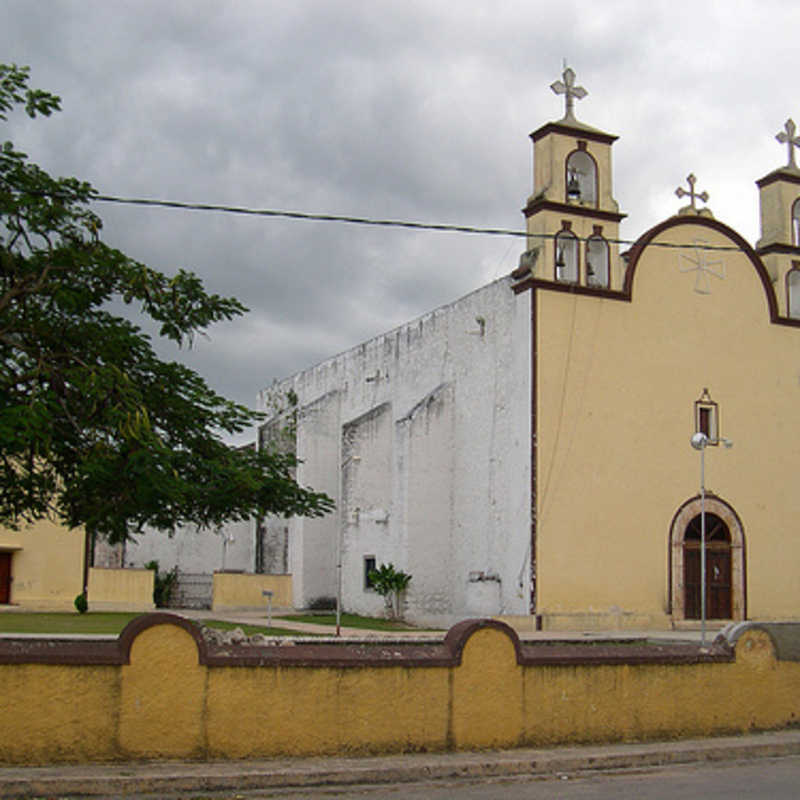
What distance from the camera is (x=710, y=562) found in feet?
84.7

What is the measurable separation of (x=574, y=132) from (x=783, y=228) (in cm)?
654

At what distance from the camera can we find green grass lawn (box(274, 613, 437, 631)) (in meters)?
25.0

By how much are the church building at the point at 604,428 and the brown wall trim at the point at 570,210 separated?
36 mm

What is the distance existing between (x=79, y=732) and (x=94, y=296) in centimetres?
418

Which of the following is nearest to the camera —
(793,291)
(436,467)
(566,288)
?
(566,288)

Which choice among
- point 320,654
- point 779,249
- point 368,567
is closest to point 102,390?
point 320,654

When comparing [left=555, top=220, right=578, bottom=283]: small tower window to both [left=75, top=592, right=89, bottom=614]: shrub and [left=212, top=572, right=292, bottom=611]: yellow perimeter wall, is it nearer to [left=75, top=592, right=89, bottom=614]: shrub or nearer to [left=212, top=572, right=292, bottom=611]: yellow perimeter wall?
[left=212, top=572, right=292, bottom=611]: yellow perimeter wall

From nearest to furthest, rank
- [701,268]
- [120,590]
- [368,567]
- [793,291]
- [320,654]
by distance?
[320,654] < [701,268] < [793,291] < [368,567] < [120,590]

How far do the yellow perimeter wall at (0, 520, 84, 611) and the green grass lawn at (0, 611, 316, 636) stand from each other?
89 centimetres

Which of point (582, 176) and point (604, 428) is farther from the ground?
point (582, 176)

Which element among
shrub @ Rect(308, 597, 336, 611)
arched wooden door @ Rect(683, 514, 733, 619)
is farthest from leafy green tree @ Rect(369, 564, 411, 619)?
arched wooden door @ Rect(683, 514, 733, 619)

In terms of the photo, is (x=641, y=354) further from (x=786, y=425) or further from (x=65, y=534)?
(x=65, y=534)

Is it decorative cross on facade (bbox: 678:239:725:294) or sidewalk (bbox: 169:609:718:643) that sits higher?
decorative cross on facade (bbox: 678:239:725:294)

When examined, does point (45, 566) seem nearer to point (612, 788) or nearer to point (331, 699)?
point (331, 699)
